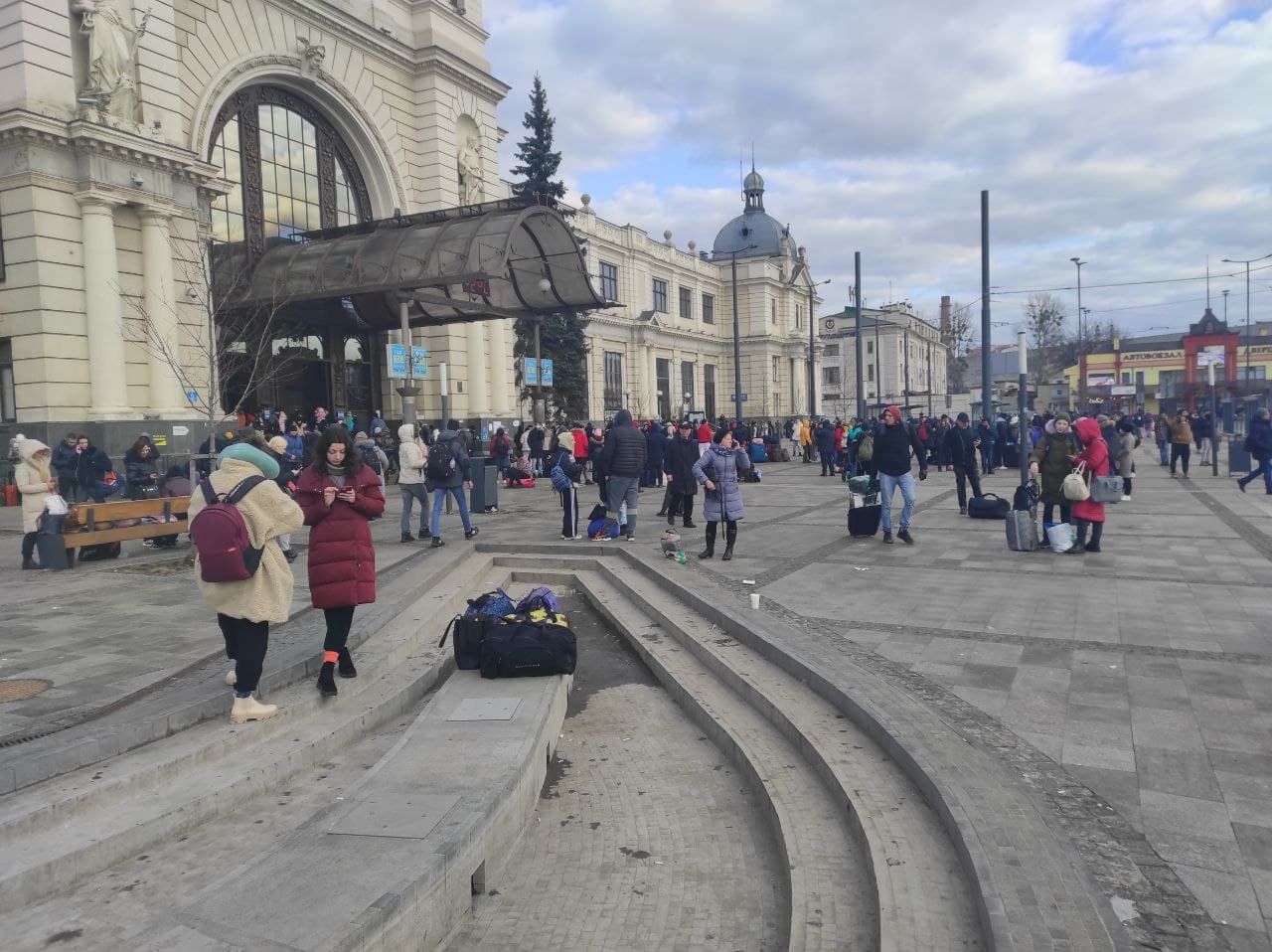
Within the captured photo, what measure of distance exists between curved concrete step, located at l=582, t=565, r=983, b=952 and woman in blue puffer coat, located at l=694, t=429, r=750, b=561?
349cm

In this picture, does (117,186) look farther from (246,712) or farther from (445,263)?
(246,712)

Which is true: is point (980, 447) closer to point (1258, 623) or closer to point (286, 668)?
point (1258, 623)

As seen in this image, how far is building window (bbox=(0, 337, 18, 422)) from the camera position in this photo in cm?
1808

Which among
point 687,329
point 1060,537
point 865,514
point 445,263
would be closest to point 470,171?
point 445,263

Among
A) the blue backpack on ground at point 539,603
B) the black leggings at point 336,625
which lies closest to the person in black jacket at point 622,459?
the blue backpack on ground at point 539,603

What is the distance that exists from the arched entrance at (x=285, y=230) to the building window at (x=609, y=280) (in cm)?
2393

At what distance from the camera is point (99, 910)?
3.44 meters

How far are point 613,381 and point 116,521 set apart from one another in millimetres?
41396

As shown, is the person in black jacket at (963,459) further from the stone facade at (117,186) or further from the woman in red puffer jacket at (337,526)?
the stone facade at (117,186)

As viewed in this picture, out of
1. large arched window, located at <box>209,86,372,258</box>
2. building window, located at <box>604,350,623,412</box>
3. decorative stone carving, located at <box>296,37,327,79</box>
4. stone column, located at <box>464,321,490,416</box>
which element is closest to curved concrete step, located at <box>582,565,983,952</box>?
large arched window, located at <box>209,86,372,258</box>

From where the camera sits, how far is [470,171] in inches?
1152

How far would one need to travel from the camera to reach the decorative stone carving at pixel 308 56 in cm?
2316

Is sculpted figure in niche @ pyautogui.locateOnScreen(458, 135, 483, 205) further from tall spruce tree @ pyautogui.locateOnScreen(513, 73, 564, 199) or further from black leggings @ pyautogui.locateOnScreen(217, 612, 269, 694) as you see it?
black leggings @ pyautogui.locateOnScreen(217, 612, 269, 694)

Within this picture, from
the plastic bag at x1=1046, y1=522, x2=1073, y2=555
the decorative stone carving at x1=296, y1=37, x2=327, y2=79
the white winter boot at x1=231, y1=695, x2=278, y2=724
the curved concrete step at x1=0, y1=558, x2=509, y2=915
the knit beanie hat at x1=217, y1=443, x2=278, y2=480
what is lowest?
the curved concrete step at x1=0, y1=558, x2=509, y2=915
